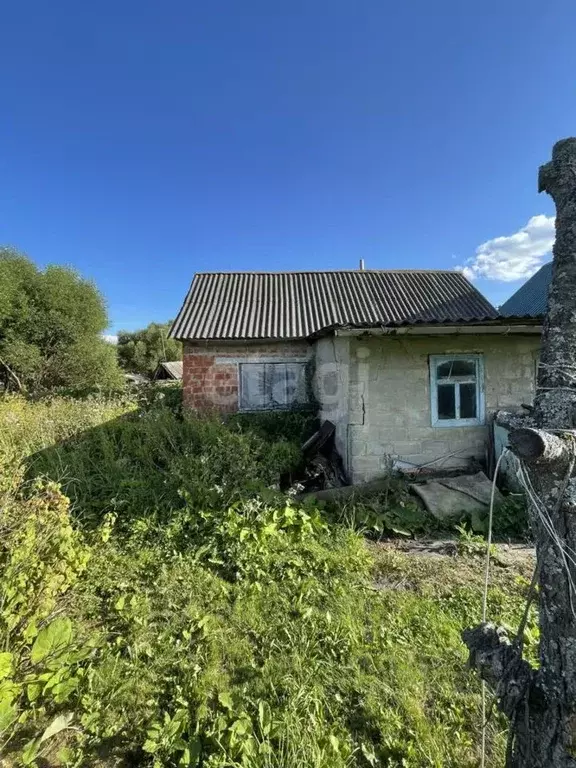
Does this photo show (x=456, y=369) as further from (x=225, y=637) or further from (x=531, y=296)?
(x=531, y=296)

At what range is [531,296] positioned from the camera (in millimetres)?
18203

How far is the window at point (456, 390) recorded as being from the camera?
625 centimetres

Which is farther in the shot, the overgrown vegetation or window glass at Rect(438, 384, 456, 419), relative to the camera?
window glass at Rect(438, 384, 456, 419)

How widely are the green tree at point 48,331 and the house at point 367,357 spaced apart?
8214mm

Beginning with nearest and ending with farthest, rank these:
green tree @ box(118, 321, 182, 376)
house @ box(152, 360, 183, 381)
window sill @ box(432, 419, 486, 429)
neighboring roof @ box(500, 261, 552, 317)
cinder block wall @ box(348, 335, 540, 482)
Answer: cinder block wall @ box(348, 335, 540, 482) → window sill @ box(432, 419, 486, 429) → neighboring roof @ box(500, 261, 552, 317) → house @ box(152, 360, 183, 381) → green tree @ box(118, 321, 182, 376)

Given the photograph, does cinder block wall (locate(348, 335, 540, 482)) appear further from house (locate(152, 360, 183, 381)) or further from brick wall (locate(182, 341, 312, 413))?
house (locate(152, 360, 183, 381))

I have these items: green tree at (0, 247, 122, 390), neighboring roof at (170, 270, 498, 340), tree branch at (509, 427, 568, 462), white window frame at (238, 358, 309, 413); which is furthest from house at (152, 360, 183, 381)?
tree branch at (509, 427, 568, 462)

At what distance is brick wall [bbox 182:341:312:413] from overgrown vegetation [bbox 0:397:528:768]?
4499 millimetres

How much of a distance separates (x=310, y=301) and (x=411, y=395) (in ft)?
20.8

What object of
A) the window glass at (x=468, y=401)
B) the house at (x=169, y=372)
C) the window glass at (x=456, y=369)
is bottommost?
the window glass at (x=468, y=401)

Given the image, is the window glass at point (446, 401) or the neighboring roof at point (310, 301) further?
the neighboring roof at point (310, 301)

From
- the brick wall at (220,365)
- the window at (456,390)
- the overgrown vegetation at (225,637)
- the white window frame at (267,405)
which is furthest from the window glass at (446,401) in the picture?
the brick wall at (220,365)

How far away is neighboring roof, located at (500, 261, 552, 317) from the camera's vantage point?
17058 mm

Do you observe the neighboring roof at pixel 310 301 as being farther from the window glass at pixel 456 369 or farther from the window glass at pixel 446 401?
the window glass at pixel 446 401
